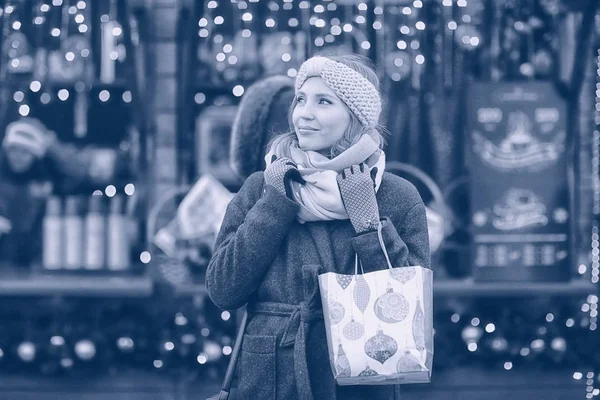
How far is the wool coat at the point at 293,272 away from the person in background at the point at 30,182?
277 centimetres

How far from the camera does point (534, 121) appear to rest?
468cm

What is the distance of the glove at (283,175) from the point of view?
2.18 metres

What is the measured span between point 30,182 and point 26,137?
261 millimetres

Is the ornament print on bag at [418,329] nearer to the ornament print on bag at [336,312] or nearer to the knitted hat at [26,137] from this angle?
the ornament print on bag at [336,312]

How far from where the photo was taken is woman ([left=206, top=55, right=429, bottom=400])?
84.0 inches

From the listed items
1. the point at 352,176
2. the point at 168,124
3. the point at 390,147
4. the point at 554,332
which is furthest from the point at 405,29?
the point at 352,176

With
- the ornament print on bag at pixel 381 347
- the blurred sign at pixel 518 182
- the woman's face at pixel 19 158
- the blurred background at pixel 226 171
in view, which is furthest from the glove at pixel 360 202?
the woman's face at pixel 19 158

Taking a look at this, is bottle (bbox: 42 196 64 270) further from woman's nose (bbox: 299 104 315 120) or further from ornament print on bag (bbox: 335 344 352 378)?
ornament print on bag (bbox: 335 344 352 378)

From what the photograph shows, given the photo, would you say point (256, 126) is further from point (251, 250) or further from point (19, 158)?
point (19, 158)

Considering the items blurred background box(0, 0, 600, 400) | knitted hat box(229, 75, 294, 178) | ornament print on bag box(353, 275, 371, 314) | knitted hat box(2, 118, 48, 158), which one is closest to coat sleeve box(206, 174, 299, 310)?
ornament print on bag box(353, 275, 371, 314)

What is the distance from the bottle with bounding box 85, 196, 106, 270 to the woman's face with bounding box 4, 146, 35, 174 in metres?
0.43

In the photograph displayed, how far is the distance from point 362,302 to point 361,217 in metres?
0.21

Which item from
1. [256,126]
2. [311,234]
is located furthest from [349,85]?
[256,126]

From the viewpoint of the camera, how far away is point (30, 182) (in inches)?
191
